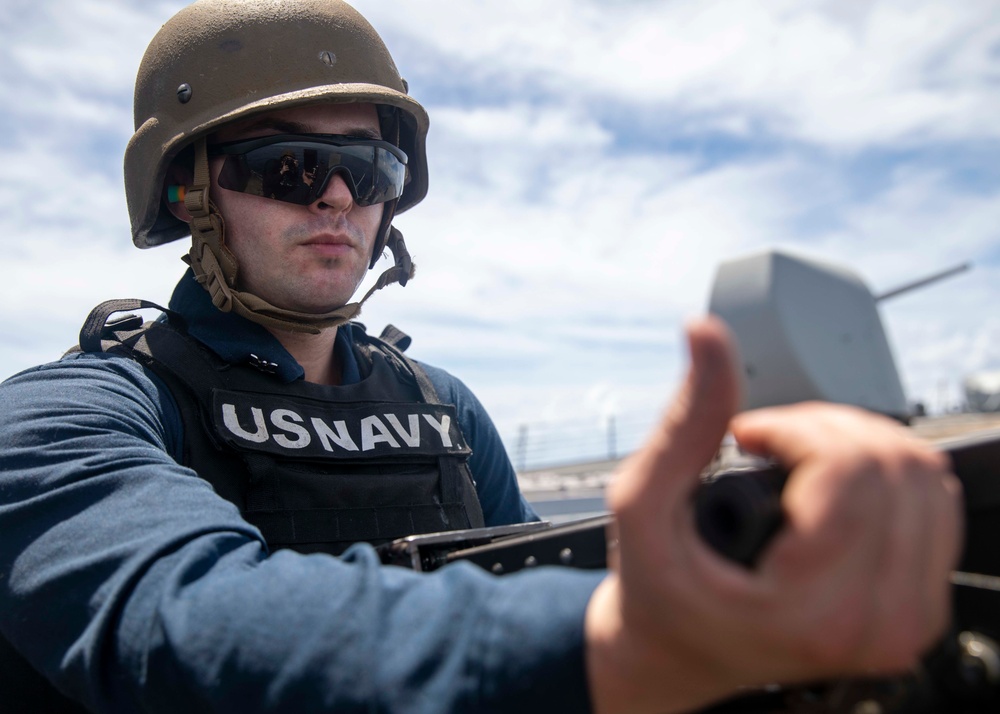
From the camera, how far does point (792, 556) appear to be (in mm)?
573

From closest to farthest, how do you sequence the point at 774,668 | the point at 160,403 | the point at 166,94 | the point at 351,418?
1. the point at 774,668
2. the point at 160,403
3. the point at 351,418
4. the point at 166,94

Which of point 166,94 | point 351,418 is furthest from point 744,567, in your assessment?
point 166,94

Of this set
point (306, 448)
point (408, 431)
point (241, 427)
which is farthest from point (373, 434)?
point (241, 427)

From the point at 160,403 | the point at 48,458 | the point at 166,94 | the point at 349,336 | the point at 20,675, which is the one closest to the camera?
the point at 48,458

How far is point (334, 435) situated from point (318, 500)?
0.65ft

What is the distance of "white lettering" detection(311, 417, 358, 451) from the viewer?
206 cm

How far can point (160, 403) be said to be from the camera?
181 centimetres

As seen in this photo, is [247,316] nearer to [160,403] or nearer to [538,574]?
[160,403]

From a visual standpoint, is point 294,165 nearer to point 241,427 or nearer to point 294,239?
point 294,239

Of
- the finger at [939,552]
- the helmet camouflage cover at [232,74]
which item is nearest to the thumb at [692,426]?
the finger at [939,552]

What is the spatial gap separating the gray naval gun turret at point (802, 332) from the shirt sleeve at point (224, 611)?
367 millimetres

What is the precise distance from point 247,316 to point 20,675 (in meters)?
1.06

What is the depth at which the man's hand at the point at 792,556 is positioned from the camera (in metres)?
0.57

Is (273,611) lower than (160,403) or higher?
lower
